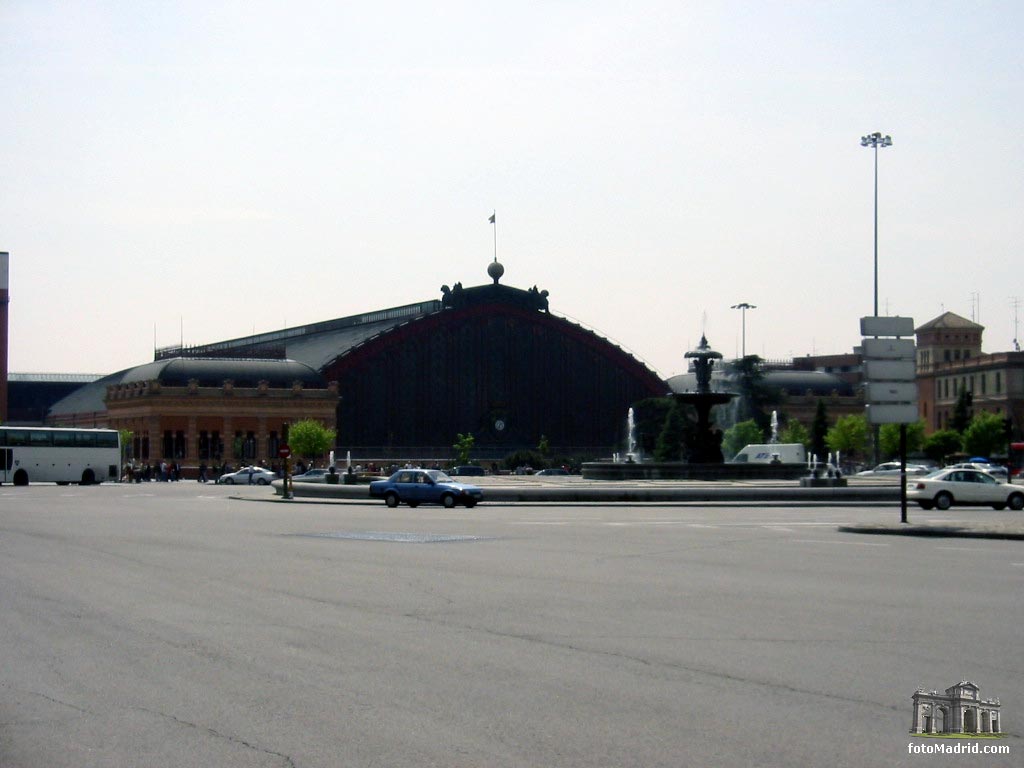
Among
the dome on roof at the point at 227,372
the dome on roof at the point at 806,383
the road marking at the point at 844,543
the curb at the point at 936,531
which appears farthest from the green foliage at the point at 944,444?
the road marking at the point at 844,543

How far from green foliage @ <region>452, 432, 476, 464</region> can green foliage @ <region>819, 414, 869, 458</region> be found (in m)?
32.5

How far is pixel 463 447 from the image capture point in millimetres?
112188

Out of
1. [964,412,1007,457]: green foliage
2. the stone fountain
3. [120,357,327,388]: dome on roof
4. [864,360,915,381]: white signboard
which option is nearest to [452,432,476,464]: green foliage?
[120,357,327,388]: dome on roof

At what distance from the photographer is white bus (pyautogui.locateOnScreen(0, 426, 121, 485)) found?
235 feet

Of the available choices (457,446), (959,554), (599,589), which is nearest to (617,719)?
(599,589)

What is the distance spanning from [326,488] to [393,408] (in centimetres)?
6902

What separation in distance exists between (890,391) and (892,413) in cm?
52

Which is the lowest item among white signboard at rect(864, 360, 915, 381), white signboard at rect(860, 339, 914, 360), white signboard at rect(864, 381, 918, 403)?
white signboard at rect(864, 381, 918, 403)

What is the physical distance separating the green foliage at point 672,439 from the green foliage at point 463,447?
50.3 ft

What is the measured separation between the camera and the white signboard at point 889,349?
2945 cm

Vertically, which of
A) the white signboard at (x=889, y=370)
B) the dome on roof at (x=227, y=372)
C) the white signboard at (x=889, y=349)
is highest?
the dome on roof at (x=227, y=372)

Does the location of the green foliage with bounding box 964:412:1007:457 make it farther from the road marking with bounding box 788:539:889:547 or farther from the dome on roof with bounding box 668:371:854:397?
the road marking with bounding box 788:539:889:547

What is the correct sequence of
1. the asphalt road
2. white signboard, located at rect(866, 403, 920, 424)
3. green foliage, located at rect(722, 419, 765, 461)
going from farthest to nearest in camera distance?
green foliage, located at rect(722, 419, 765, 461) → white signboard, located at rect(866, 403, 920, 424) → the asphalt road

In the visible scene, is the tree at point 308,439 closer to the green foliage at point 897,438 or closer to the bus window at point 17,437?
the bus window at point 17,437
